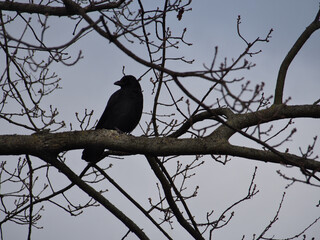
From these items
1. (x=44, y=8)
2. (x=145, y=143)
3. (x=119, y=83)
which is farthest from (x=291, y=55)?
(x=119, y=83)

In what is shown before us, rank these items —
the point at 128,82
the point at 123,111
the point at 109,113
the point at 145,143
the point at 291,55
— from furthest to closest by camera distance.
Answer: the point at 128,82, the point at 109,113, the point at 123,111, the point at 291,55, the point at 145,143

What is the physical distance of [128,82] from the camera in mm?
6605

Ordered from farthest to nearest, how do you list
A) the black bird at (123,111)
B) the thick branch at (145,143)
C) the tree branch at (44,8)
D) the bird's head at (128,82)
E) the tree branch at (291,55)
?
the bird's head at (128,82) → the black bird at (123,111) → the tree branch at (44,8) → the tree branch at (291,55) → the thick branch at (145,143)

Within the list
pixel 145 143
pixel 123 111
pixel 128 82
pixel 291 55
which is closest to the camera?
pixel 145 143

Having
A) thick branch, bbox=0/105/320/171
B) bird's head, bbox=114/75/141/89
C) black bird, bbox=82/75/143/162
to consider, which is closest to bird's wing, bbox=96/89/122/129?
black bird, bbox=82/75/143/162

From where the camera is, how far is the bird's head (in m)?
6.55

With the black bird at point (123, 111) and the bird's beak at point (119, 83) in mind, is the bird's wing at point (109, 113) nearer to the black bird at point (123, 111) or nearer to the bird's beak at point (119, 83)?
the black bird at point (123, 111)

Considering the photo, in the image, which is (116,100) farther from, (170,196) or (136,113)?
(170,196)

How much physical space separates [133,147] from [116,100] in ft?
9.48

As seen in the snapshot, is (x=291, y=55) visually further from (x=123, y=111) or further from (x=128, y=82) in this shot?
(x=128, y=82)

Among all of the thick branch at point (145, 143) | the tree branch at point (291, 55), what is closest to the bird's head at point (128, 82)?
the tree branch at point (291, 55)

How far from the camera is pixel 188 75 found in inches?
89.0

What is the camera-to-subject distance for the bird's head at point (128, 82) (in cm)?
655

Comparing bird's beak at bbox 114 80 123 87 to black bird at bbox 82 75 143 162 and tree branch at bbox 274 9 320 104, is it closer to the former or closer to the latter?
black bird at bbox 82 75 143 162
